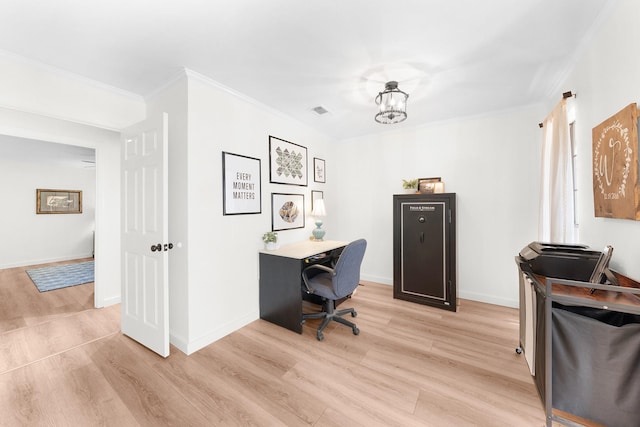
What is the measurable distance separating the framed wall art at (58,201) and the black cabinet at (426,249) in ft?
25.6

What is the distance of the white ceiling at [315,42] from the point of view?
1.48 m

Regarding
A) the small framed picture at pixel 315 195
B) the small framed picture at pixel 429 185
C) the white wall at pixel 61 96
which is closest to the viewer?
the white wall at pixel 61 96

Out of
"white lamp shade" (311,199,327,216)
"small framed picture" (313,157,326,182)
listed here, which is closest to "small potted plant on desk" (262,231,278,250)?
"white lamp shade" (311,199,327,216)

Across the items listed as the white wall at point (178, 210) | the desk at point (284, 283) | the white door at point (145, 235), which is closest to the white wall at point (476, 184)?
the desk at point (284, 283)

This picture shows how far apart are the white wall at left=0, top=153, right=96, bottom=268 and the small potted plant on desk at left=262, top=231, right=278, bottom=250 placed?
21.1 feet

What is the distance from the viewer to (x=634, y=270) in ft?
4.32

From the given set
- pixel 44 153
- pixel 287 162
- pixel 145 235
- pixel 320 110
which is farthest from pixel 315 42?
pixel 44 153

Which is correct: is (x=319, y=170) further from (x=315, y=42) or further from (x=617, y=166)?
(x=617, y=166)

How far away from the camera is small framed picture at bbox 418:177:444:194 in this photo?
3420 millimetres

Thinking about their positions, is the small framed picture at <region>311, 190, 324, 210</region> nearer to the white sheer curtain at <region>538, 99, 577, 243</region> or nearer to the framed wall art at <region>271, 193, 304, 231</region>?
the framed wall art at <region>271, 193, 304, 231</region>

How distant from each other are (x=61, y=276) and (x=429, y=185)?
6670mm

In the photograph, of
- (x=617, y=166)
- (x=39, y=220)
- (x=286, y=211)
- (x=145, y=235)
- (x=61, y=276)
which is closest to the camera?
(x=617, y=166)

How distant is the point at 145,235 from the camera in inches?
87.3

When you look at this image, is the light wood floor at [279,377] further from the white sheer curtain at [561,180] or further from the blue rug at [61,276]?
the blue rug at [61,276]
